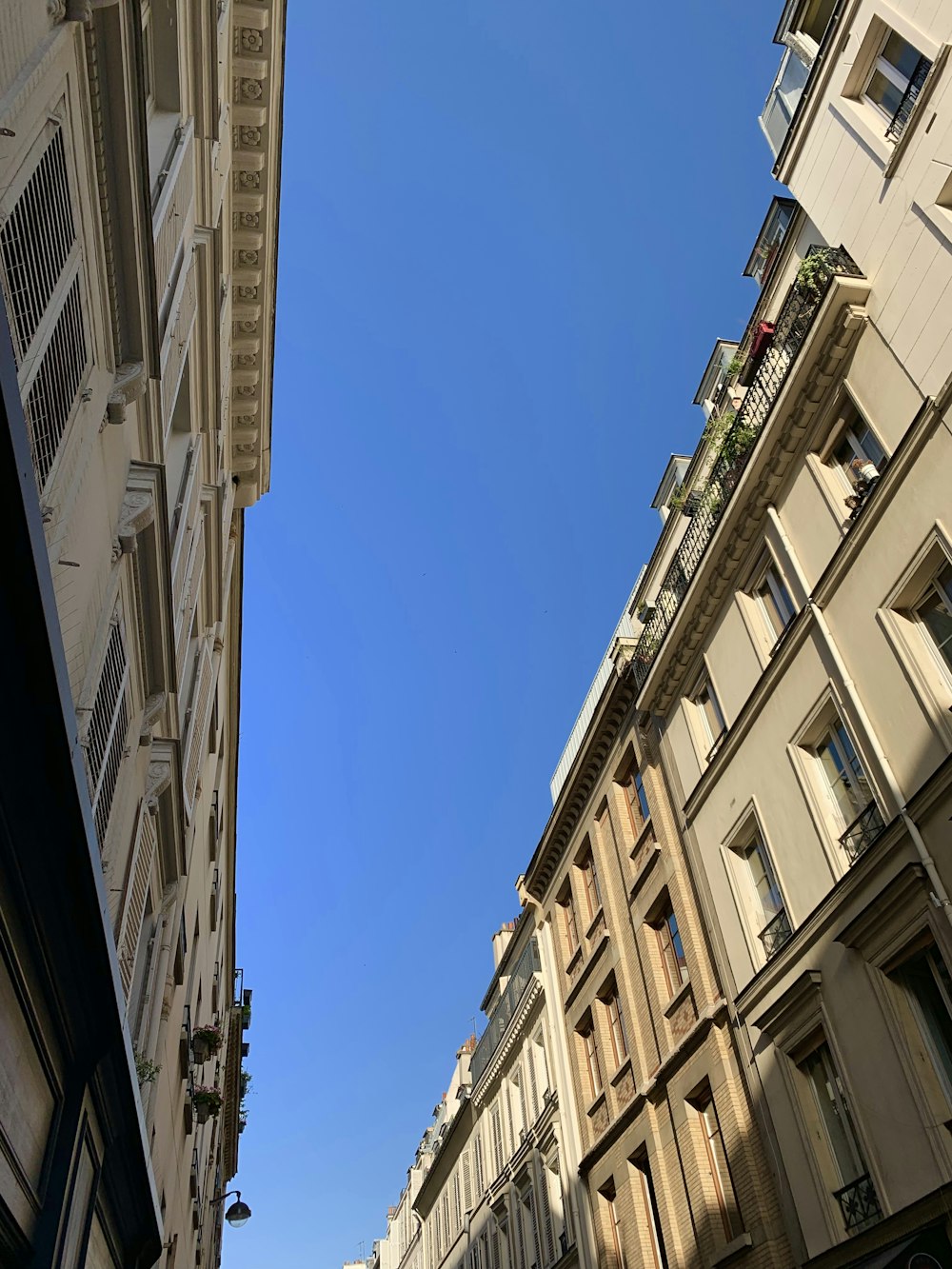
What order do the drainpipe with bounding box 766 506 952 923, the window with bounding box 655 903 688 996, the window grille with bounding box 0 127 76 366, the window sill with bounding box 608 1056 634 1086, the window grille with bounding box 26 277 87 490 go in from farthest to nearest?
the window sill with bounding box 608 1056 634 1086 < the window with bounding box 655 903 688 996 < the drainpipe with bounding box 766 506 952 923 < the window grille with bounding box 26 277 87 490 < the window grille with bounding box 0 127 76 366

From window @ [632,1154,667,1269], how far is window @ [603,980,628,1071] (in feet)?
6.76

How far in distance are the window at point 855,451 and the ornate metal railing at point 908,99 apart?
12.1 ft

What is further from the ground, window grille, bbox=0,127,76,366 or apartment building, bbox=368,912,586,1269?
apartment building, bbox=368,912,586,1269

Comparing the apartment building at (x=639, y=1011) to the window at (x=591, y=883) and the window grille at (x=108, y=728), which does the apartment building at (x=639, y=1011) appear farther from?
the window grille at (x=108, y=728)

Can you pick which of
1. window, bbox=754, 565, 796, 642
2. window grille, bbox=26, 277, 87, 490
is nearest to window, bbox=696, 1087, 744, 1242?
window, bbox=754, 565, 796, 642

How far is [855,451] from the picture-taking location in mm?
13812

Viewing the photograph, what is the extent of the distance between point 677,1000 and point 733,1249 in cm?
406

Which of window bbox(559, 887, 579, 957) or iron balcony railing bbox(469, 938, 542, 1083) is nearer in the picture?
window bbox(559, 887, 579, 957)

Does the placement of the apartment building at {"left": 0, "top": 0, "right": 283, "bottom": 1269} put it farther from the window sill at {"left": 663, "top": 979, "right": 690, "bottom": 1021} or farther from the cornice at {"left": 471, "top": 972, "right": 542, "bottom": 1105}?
the cornice at {"left": 471, "top": 972, "right": 542, "bottom": 1105}

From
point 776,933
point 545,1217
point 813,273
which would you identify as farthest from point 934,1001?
point 545,1217

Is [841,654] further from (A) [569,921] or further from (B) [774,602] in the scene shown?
(A) [569,921]

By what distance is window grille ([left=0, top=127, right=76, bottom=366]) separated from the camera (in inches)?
208

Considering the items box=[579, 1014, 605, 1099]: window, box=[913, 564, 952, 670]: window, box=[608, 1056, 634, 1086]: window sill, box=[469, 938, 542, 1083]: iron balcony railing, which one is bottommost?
box=[608, 1056, 634, 1086]: window sill

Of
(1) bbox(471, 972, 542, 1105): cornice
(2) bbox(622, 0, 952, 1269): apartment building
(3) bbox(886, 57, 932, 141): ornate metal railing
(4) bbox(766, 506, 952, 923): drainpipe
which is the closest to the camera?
(4) bbox(766, 506, 952, 923): drainpipe
